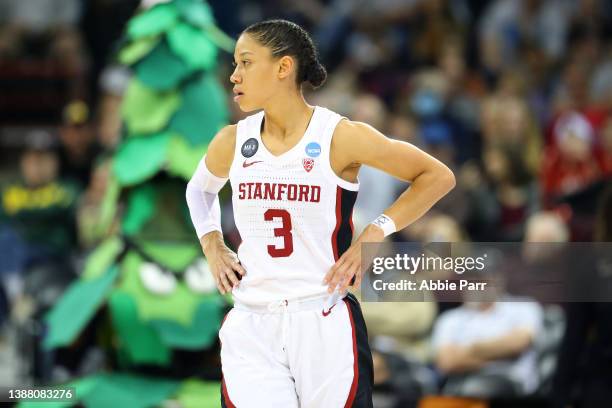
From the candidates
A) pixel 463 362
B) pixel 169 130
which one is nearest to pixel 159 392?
pixel 169 130

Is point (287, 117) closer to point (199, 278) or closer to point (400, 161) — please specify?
point (400, 161)

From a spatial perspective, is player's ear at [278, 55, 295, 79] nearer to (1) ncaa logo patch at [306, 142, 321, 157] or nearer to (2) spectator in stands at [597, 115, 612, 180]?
(1) ncaa logo patch at [306, 142, 321, 157]

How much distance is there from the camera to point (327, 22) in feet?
37.0

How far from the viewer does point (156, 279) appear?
6.50 m

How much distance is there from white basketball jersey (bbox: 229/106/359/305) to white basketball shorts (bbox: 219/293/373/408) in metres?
0.08

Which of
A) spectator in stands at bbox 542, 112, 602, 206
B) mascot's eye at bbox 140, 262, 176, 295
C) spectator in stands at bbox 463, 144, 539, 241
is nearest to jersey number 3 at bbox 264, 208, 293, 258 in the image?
mascot's eye at bbox 140, 262, 176, 295

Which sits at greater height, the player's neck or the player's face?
the player's face

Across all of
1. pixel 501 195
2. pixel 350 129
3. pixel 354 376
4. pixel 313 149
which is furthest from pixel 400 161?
pixel 501 195

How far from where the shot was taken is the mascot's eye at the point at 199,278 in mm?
6535

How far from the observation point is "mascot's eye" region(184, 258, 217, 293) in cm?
654

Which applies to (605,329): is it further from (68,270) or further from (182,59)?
(68,270)

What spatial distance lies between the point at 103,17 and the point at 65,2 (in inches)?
18.1

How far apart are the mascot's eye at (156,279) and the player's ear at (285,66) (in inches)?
92.2

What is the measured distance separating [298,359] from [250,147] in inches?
30.1
